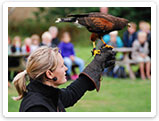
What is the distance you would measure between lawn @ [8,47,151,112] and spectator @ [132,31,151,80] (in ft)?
2.36

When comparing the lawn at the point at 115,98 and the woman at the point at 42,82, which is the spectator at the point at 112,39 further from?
the woman at the point at 42,82

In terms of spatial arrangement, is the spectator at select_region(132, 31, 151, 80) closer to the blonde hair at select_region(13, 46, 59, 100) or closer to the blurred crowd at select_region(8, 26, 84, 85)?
the blurred crowd at select_region(8, 26, 84, 85)

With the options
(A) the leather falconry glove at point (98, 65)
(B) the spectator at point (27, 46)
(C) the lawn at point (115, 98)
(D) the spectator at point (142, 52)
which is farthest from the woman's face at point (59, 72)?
(D) the spectator at point (142, 52)

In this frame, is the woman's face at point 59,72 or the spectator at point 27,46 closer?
the woman's face at point 59,72

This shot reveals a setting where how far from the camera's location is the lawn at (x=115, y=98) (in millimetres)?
6051

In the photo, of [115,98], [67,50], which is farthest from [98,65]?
[67,50]

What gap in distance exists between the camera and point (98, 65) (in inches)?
108

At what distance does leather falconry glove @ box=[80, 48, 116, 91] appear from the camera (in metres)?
2.63

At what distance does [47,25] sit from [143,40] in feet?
28.6

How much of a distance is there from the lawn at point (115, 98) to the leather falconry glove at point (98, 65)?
2562 millimetres

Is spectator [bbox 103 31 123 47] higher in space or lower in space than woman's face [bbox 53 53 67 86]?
higher

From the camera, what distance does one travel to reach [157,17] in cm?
402

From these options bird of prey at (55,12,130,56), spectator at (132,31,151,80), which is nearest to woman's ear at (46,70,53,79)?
bird of prey at (55,12,130,56)

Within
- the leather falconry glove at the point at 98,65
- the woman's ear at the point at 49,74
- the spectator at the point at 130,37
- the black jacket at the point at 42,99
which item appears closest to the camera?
the black jacket at the point at 42,99
